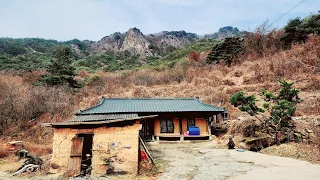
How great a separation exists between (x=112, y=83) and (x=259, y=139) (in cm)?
2333

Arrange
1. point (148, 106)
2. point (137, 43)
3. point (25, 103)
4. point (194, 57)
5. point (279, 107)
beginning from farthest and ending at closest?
point (137, 43) → point (194, 57) → point (25, 103) → point (148, 106) → point (279, 107)

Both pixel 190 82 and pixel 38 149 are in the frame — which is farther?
pixel 190 82

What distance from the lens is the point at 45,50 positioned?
59000 mm

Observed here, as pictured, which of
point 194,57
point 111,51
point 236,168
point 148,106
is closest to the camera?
point 236,168

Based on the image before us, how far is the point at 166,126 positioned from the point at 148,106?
2284mm

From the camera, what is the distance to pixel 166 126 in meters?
19.5

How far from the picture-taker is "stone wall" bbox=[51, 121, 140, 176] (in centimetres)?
973

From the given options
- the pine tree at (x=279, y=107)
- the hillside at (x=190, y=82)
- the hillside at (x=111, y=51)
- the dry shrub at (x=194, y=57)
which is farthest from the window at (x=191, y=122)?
the hillside at (x=111, y=51)

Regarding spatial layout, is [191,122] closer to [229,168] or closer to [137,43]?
[229,168]

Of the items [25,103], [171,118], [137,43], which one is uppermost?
[137,43]

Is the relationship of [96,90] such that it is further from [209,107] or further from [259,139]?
[259,139]

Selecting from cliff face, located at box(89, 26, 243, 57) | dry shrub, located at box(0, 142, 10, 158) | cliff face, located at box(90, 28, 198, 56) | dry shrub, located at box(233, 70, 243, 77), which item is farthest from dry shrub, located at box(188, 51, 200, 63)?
dry shrub, located at box(0, 142, 10, 158)

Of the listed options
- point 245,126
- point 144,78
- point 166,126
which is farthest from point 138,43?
point 245,126

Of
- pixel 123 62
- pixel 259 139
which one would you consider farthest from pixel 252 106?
pixel 123 62
